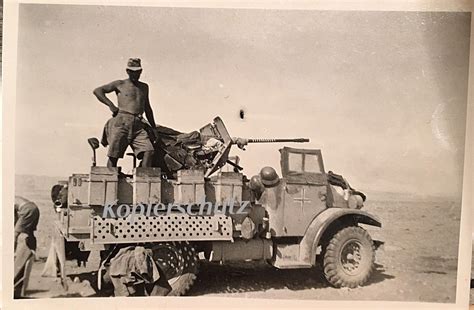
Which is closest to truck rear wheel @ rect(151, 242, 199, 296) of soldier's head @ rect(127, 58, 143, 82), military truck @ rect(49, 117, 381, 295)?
military truck @ rect(49, 117, 381, 295)

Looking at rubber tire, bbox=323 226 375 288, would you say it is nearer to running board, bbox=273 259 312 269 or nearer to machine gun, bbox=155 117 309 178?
running board, bbox=273 259 312 269

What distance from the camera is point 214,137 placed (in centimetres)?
83

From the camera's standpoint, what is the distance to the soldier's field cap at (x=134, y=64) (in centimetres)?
82

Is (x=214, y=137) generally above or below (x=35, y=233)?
above

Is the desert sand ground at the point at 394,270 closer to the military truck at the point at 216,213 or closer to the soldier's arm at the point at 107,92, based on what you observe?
the military truck at the point at 216,213

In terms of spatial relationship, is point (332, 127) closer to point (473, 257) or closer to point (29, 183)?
point (473, 257)

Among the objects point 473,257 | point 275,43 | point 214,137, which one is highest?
point 275,43

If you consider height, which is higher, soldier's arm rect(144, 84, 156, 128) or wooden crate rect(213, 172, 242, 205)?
soldier's arm rect(144, 84, 156, 128)

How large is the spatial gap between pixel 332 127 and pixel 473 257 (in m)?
0.25

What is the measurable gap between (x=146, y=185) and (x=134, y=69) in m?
0.15

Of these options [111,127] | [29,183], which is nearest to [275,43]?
[111,127]

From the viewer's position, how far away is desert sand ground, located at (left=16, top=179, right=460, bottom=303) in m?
0.83

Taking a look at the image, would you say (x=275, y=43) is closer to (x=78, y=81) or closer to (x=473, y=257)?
(x=78, y=81)

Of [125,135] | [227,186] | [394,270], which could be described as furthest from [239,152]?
[394,270]
